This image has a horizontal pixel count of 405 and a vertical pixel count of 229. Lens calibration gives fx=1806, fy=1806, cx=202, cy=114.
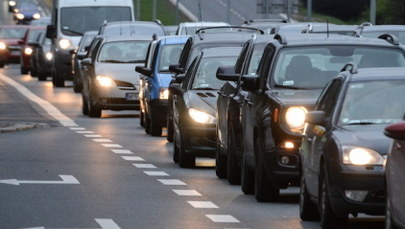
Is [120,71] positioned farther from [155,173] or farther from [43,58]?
[43,58]

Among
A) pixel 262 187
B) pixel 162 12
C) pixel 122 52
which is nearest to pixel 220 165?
pixel 262 187

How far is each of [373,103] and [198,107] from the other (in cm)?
754

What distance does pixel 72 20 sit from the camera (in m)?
54.6

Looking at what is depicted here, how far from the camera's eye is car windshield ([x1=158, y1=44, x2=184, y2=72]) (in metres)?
30.2

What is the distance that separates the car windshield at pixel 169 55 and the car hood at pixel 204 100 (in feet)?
25.7

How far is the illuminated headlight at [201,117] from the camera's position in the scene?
2155cm

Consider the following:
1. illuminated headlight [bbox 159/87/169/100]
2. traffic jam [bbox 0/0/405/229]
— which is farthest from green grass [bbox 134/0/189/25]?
traffic jam [bbox 0/0/405/229]

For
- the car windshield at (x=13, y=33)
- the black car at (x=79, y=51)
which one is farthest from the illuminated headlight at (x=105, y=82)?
the car windshield at (x=13, y=33)

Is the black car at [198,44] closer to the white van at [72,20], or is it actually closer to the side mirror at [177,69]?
the side mirror at [177,69]

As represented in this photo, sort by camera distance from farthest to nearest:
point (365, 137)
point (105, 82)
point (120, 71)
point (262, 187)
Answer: point (120, 71) < point (105, 82) < point (262, 187) < point (365, 137)

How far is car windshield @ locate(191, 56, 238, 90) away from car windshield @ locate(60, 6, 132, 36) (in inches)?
1229

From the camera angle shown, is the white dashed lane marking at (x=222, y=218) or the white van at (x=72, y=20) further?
the white van at (x=72, y=20)

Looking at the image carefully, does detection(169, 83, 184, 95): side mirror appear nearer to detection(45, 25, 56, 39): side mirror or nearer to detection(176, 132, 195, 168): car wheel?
detection(176, 132, 195, 168): car wheel

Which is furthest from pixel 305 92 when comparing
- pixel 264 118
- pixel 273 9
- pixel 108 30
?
pixel 273 9
